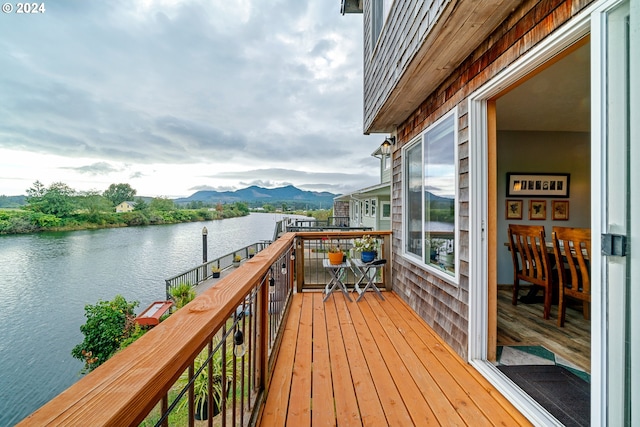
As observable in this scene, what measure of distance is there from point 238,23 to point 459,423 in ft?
30.9

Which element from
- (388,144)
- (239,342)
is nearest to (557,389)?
(239,342)

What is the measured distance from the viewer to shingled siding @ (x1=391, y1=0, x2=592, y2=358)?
1.62m

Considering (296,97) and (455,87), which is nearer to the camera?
(455,87)

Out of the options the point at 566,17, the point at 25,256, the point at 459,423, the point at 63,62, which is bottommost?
the point at 25,256

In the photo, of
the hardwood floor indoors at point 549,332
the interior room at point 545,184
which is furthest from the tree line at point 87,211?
the interior room at point 545,184

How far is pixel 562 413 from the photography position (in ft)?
5.37

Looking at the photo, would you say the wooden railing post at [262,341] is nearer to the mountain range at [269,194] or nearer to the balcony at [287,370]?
the balcony at [287,370]

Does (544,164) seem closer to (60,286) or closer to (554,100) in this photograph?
(554,100)

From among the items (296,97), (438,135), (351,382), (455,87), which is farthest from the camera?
(296,97)

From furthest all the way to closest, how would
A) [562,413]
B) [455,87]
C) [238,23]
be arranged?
[238,23], [455,87], [562,413]

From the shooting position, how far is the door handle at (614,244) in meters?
1.13

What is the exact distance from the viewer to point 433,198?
299 centimetres

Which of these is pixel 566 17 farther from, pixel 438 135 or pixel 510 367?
pixel 510 367

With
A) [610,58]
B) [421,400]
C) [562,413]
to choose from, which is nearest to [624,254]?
[610,58]
